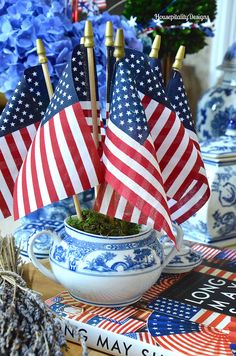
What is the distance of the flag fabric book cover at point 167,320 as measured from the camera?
57 centimetres

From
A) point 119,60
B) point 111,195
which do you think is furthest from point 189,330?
point 119,60

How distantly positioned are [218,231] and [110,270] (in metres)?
0.37

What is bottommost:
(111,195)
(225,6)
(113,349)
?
(113,349)

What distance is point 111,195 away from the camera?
2.02 feet

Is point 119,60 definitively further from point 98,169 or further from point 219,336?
point 219,336

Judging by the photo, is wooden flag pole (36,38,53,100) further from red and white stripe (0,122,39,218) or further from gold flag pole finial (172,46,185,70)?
gold flag pole finial (172,46,185,70)

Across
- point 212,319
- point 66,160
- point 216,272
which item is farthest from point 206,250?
point 66,160

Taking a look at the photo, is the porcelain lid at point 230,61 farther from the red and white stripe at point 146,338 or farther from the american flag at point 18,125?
the red and white stripe at point 146,338

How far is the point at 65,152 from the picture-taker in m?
0.59

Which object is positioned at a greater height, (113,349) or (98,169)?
(98,169)

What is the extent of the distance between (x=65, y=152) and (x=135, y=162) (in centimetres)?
8

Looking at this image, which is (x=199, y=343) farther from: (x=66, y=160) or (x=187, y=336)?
(x=66, y=160)

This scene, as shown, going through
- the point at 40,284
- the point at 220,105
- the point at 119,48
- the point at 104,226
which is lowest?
the point at 40,284

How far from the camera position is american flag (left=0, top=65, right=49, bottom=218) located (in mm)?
674
